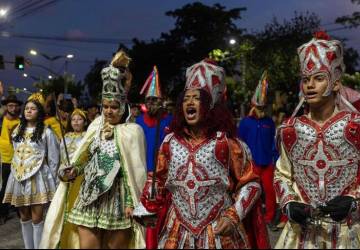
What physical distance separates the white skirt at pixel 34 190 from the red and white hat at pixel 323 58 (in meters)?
3.85

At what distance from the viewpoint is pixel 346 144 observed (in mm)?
3660

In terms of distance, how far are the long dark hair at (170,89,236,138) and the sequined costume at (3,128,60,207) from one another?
10.3 ft

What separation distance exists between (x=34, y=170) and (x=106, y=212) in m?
2.11

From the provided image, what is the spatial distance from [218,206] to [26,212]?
12.1ft

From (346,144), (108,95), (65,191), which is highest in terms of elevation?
(108,95)

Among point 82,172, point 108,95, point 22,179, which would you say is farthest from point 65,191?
point 22,179

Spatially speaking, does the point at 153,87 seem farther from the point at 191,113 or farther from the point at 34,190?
the point at 34,190

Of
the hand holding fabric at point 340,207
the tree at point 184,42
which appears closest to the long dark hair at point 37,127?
the hand holding fabric at point 340,207

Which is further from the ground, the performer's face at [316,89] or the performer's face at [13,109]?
the performer's face at [316,89]

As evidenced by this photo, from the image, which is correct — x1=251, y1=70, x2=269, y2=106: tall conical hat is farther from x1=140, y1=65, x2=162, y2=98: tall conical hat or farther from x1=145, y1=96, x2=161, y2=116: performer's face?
x1=140, y1=65, x2=162, y2=98: tall conical hat

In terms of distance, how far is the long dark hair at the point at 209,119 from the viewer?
155 inches

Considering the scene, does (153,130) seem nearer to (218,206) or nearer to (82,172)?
(82,172)

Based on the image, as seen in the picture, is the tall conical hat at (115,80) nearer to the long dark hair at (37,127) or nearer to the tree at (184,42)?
the long dark hair at (37,127)

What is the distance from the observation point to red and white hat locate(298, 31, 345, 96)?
3.84 m
